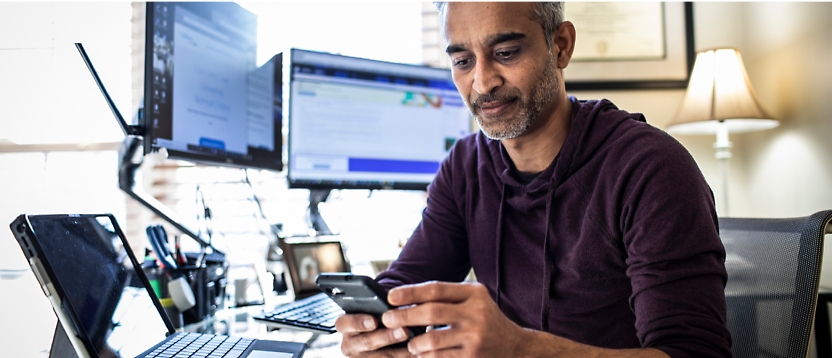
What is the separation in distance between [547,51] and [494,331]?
24.1 inches

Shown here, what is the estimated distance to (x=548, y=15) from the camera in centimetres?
102

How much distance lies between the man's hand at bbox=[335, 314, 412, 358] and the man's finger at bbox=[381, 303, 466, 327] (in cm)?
2

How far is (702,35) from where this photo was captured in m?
2.06

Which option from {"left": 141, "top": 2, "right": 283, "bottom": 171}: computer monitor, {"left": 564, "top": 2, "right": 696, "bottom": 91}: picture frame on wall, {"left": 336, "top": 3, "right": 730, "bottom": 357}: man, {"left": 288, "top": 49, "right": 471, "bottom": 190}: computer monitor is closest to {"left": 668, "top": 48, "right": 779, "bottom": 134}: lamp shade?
{"left": 564, "top": 2, "right": 696, "bottom": 91}: picture frame on wall

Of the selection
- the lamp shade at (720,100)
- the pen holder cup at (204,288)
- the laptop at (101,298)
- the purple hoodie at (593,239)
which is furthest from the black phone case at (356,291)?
the lamp shade at (720,100)

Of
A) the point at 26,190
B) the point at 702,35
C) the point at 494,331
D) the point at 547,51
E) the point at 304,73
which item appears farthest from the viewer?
the point at 702,35

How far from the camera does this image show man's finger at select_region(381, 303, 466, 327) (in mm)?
592

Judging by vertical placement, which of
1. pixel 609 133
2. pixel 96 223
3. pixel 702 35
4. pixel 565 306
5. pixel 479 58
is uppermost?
pixel 702 35

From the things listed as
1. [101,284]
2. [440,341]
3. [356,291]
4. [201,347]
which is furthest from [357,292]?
[101,284]

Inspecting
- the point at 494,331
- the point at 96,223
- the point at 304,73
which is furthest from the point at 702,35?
the point at 96,223

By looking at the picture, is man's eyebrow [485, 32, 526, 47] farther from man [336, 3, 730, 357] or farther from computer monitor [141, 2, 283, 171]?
computer monitor [141, 2, 283, 171]

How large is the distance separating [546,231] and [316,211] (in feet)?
2.79

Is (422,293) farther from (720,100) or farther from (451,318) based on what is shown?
(720,100)

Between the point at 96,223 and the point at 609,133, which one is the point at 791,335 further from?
the point at 96,223
